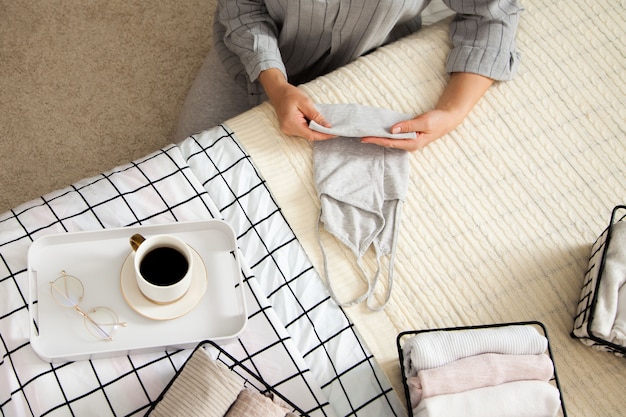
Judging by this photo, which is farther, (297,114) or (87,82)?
(87,82)

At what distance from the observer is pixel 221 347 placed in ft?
2.77

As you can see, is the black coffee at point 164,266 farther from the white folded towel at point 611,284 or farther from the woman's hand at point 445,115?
the white folded towel at point 611,284

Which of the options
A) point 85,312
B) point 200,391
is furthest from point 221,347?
point 85,312

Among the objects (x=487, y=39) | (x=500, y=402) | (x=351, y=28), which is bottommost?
(x=500, y=402)

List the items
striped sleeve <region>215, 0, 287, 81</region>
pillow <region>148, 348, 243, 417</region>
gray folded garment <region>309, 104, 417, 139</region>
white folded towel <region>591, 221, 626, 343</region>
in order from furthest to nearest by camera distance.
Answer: striped sleeve <region>215, 0, 287, 81</region>
gray folded garment <region>309, 104, 417, 139</region>
white folded towel <region>591, 221, 626, 343</region>
pillow <region>148, 348, 243, 417</region>

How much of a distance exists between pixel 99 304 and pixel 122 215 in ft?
0.49

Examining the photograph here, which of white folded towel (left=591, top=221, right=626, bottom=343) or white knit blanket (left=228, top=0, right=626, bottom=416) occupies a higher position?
white knit blanket (left=228, top=0, right=626, bottom=416)

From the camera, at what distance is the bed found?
2.74 feet

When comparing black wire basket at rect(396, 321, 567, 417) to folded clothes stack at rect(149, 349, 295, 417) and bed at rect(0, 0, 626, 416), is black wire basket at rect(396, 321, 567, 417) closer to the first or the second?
bed at rect(0, 0, 626, 416)

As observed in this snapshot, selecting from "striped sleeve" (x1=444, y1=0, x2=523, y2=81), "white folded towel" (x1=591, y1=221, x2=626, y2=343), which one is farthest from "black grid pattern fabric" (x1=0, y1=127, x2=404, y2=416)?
"striped sleeve" (x1=444, y1=0, x2=523, y2=81)

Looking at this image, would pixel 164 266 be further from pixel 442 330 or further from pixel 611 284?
pixel 611 284

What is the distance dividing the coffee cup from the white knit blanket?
0.21m

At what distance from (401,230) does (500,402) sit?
1.01 ft

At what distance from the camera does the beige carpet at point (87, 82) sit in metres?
1.54
